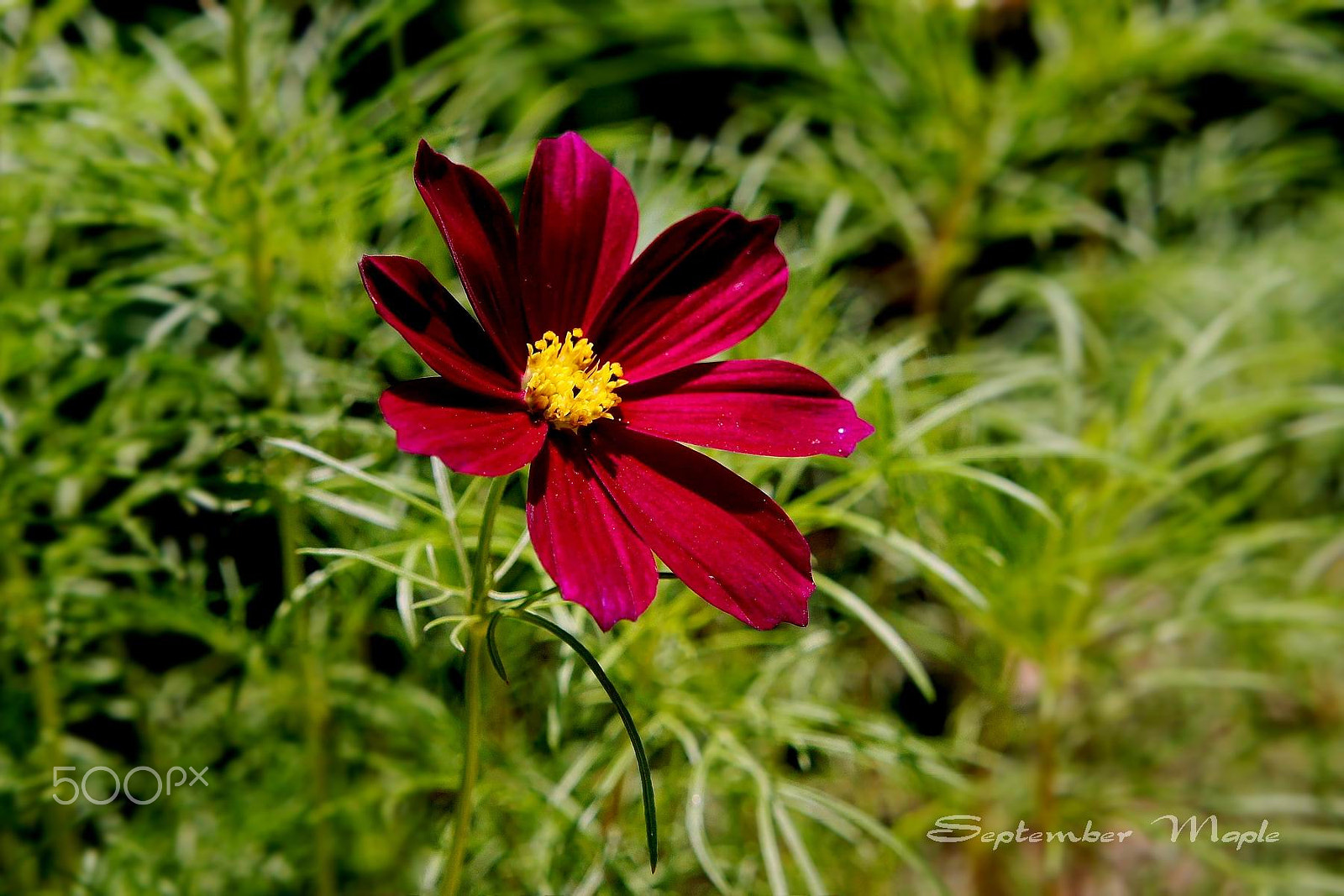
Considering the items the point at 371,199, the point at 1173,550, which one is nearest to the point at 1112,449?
the point at 1173,550

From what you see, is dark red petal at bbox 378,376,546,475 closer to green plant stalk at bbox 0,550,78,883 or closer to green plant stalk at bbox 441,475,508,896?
green plant stalk at bbox 441,475,508,896

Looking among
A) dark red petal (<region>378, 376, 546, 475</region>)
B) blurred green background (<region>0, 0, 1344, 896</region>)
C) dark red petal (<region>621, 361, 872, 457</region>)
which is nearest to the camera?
dark red petal (<region>378, 376, 546, 475</region>)

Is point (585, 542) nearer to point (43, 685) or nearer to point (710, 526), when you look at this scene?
point (710, 526)

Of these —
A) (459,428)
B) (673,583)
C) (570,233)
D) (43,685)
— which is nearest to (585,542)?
(459,428)

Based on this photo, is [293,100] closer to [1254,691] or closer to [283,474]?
[283,474]

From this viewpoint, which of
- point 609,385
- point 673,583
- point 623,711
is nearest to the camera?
point 623,711

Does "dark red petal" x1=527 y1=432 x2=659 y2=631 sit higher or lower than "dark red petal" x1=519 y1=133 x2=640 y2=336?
lower

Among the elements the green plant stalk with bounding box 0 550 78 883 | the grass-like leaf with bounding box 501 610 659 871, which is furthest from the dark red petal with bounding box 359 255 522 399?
the green plant stalk with bounding box 0 550 78 883
